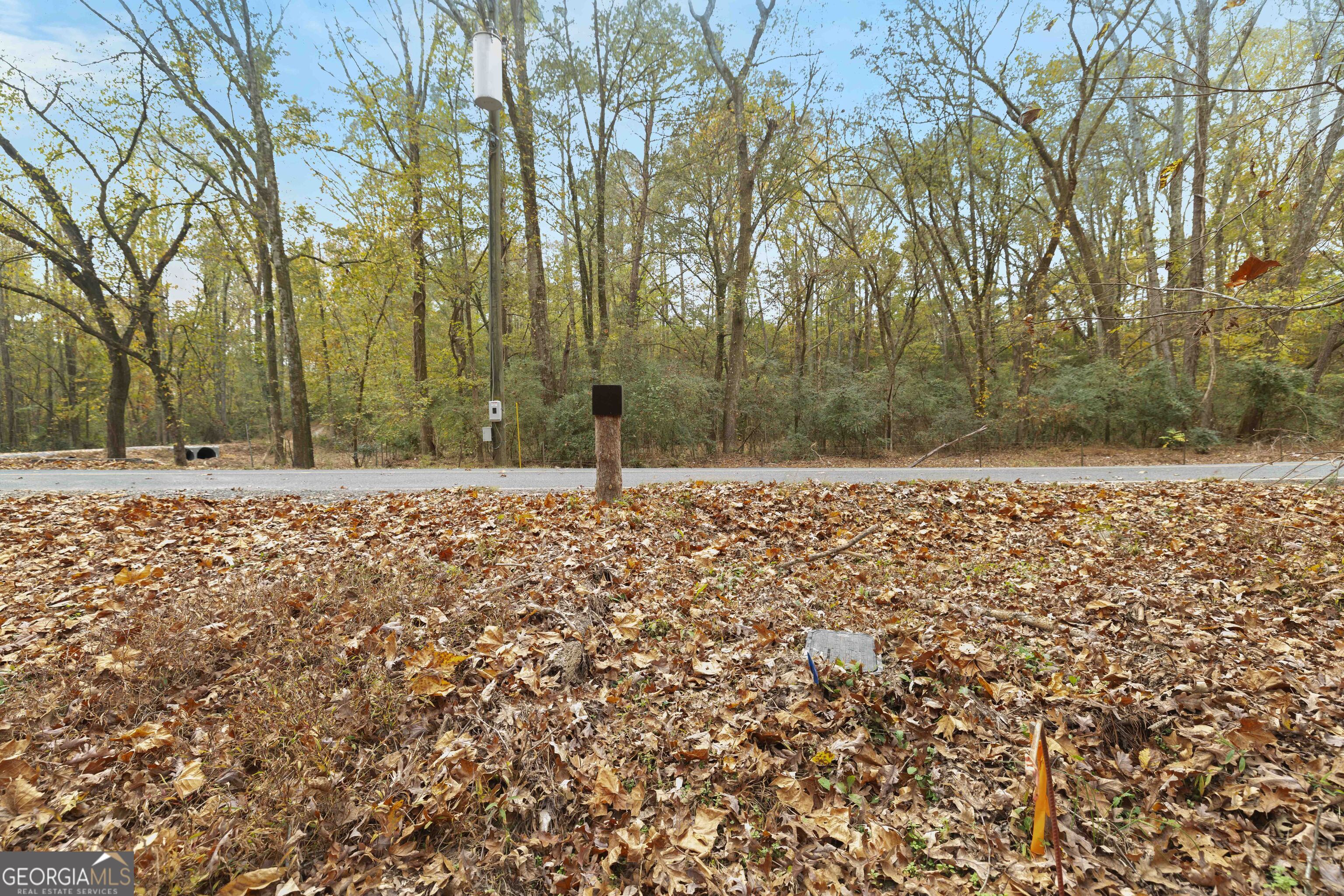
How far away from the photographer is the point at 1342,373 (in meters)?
13.2

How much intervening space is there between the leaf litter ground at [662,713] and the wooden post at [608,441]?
1.06 m

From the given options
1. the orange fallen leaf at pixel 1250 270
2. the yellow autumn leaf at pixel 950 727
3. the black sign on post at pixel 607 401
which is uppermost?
the orange fallen leaf at pixel 1250 270

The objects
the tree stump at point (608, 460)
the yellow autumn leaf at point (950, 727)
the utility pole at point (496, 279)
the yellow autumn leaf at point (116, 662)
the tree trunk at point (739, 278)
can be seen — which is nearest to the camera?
the yellow autumn leaf at point (950, 727)

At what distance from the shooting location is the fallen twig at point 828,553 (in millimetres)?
4492

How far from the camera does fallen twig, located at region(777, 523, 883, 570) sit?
4492 mm

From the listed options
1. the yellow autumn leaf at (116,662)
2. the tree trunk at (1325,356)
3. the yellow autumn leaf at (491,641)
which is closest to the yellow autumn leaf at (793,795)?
the yellow autumn leaf at (491,641)

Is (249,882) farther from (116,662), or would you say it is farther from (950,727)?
(950,727)

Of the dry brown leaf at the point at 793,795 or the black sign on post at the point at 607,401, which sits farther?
the black sign on post at the point at 607,401

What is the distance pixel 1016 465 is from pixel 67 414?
31.9 metres

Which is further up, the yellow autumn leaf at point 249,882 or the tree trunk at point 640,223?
the tree trunk at point 640,223

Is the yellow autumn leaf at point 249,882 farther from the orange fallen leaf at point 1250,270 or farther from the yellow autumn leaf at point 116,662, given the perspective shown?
the orange fallen leaf at point 1250,270

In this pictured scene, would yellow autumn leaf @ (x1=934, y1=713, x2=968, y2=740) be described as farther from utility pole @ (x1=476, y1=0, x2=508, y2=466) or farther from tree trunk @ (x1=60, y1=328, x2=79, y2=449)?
tree trunk @ (x1=60, y1=328, x2=79, y2=449)

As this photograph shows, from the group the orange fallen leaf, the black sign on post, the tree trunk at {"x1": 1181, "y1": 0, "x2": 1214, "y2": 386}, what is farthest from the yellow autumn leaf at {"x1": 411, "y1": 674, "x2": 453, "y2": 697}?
the tree trunk at {"x1": 1181, "y1": 0, "x2": 1214, "y2": 386}

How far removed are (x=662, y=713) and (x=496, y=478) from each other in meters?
5.74
